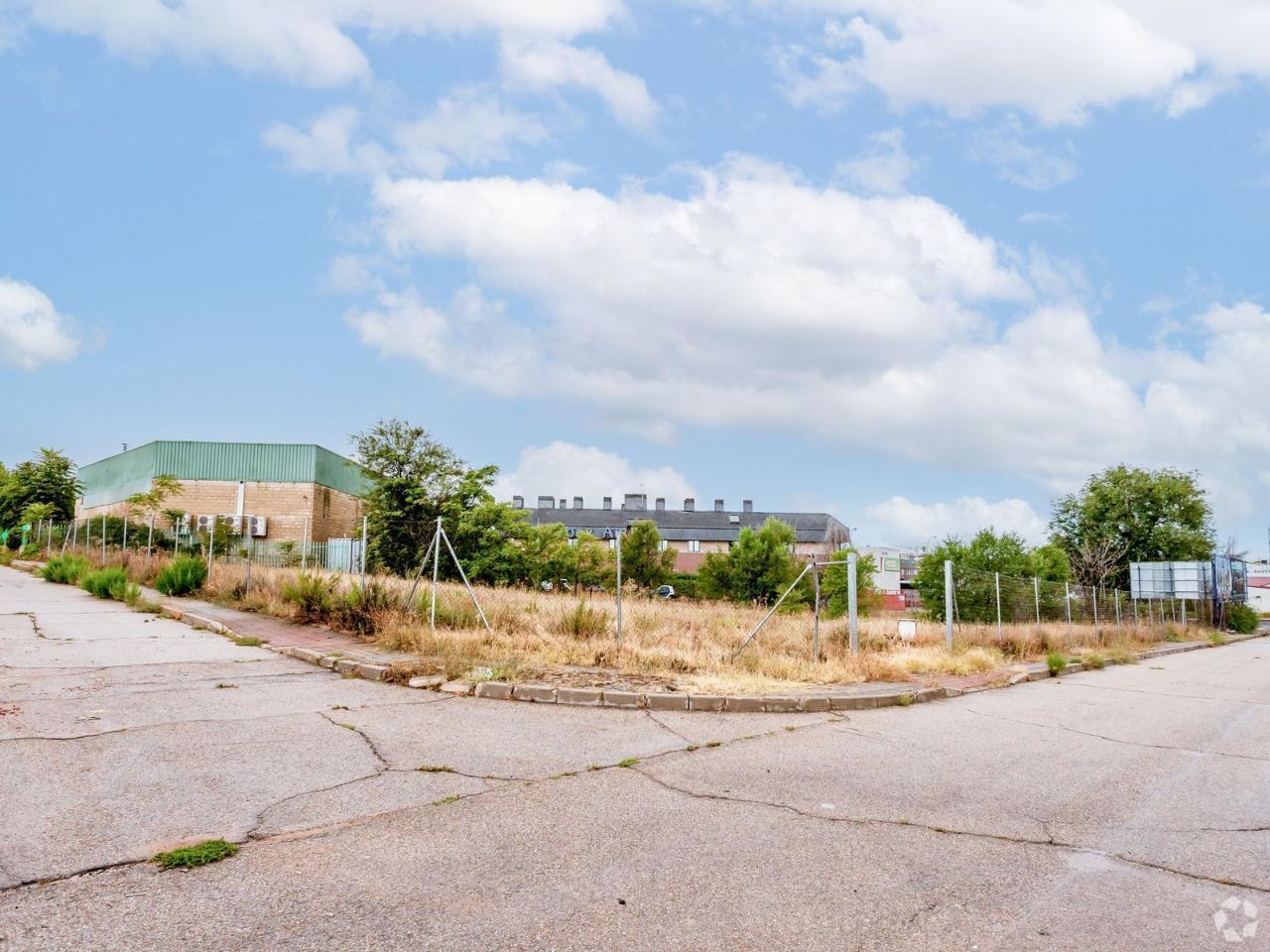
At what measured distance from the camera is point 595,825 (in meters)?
4.90

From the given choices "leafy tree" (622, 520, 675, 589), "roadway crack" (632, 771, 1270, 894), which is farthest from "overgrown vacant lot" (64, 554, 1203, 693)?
"leafy tree" (622, 520, 675, 589)

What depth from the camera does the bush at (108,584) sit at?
19.3m

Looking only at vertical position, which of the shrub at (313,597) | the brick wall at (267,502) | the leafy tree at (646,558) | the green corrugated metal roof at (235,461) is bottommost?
the shrub at (313,597)

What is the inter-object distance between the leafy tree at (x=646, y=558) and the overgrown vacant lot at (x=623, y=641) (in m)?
23.9

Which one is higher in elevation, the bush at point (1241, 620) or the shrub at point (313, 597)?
the shrub at point (313, 597)

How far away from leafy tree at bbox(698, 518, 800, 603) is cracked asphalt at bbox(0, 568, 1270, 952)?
3207cm

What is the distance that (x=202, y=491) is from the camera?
164ft

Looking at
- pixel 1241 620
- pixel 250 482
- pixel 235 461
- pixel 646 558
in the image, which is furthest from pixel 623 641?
pixel 235 461

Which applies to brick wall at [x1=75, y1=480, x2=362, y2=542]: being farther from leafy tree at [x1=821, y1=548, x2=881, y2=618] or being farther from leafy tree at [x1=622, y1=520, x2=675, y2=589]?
leafy tree at [x1=821, y1=548, x2=881, y2=618]

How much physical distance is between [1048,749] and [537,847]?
5.57 meters

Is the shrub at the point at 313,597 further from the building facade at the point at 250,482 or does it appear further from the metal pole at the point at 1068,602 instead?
the building facade at the point at 250,482

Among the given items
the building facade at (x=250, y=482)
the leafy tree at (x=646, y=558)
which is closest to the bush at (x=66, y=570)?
the building facade at (x=250, y=482)

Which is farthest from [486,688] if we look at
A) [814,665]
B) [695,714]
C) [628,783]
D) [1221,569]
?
[1221,569]

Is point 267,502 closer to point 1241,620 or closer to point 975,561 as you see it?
point 975,561
